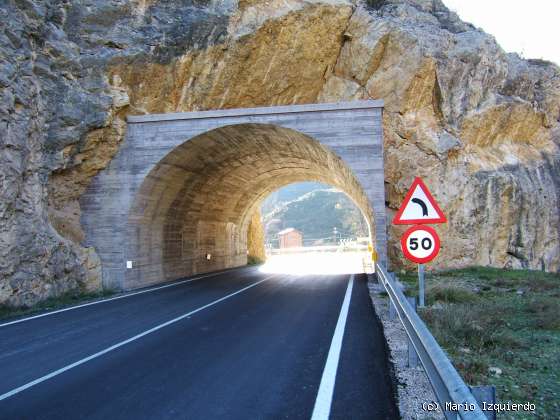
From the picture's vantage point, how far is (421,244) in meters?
6.24

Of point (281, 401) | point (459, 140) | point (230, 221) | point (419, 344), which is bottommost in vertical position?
point (281, 401)

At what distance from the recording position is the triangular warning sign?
21.6 ft

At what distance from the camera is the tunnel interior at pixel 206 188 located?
16.2m

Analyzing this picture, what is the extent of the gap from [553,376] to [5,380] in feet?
21.4

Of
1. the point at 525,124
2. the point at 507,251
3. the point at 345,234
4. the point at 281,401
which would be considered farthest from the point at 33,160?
the point at 345,234

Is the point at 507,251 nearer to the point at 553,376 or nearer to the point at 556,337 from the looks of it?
the point at 556,337

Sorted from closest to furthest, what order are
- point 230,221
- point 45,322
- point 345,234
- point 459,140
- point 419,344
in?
1. point 419,344
2. point 45,322
3. point 459,140
4. point 230,221
5. point 345,234

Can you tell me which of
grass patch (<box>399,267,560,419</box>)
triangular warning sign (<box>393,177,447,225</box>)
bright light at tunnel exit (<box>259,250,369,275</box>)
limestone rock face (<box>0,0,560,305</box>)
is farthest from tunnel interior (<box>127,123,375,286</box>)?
triangular warning sign (<box>393,177,447,225</box>)

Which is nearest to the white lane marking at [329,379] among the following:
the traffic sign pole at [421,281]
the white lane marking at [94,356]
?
the traffic sign pole at [421,281]

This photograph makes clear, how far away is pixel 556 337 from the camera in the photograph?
6.54 m

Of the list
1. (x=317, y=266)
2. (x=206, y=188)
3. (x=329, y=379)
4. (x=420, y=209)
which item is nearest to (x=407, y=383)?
(x=329, y=379)

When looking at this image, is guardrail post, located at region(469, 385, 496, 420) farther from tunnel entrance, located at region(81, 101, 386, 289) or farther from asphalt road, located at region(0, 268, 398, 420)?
tunnel entrance, located at region(81, 101, 386, 289)

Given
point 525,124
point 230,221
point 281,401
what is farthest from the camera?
point 230,221

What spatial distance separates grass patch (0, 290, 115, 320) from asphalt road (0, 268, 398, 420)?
1119 millimetres
